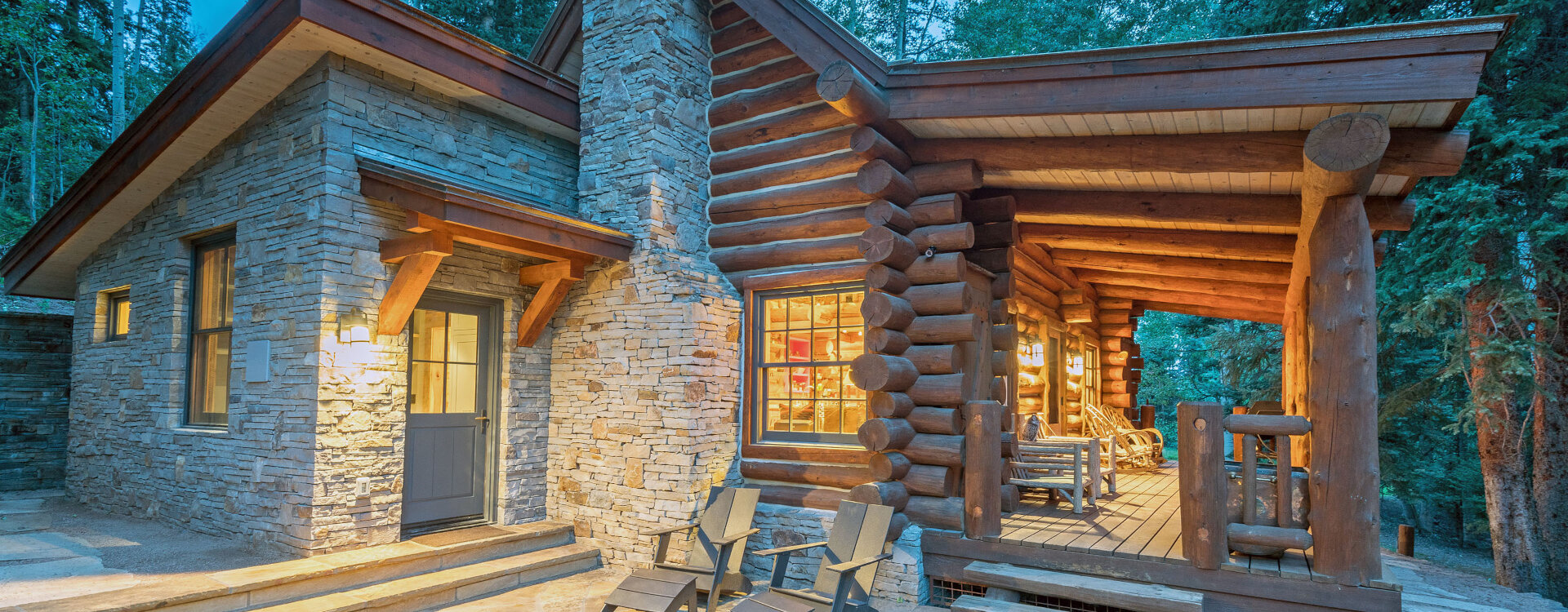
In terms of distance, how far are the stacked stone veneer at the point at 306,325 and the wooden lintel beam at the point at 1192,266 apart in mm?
6141

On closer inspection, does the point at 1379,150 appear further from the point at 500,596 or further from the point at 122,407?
the point at 122,407

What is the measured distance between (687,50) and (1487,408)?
30.0 feet

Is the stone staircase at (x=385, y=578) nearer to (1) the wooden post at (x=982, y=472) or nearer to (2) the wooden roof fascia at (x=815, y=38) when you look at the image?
(1) the wooden post at (x=982, y=472)

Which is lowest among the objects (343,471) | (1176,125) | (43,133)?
(343,471)

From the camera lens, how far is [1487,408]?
8.80 meters

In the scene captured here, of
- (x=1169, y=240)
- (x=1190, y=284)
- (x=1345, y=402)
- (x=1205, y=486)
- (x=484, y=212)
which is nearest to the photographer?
(x=1345, y=402)

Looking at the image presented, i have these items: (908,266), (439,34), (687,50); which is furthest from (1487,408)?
(439,34)

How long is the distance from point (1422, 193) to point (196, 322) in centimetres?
1272

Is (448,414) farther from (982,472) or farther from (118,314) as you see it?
(118,314)

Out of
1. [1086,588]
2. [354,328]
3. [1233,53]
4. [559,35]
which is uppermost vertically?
[559,35]

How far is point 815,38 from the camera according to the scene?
21.3 feet

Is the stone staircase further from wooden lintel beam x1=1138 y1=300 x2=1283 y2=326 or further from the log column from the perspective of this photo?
wooden lintel beam x1=1138 y1=300 x2=1283 y2=326

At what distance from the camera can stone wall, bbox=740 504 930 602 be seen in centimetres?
623

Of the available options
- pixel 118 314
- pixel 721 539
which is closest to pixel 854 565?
pixel 721 539
